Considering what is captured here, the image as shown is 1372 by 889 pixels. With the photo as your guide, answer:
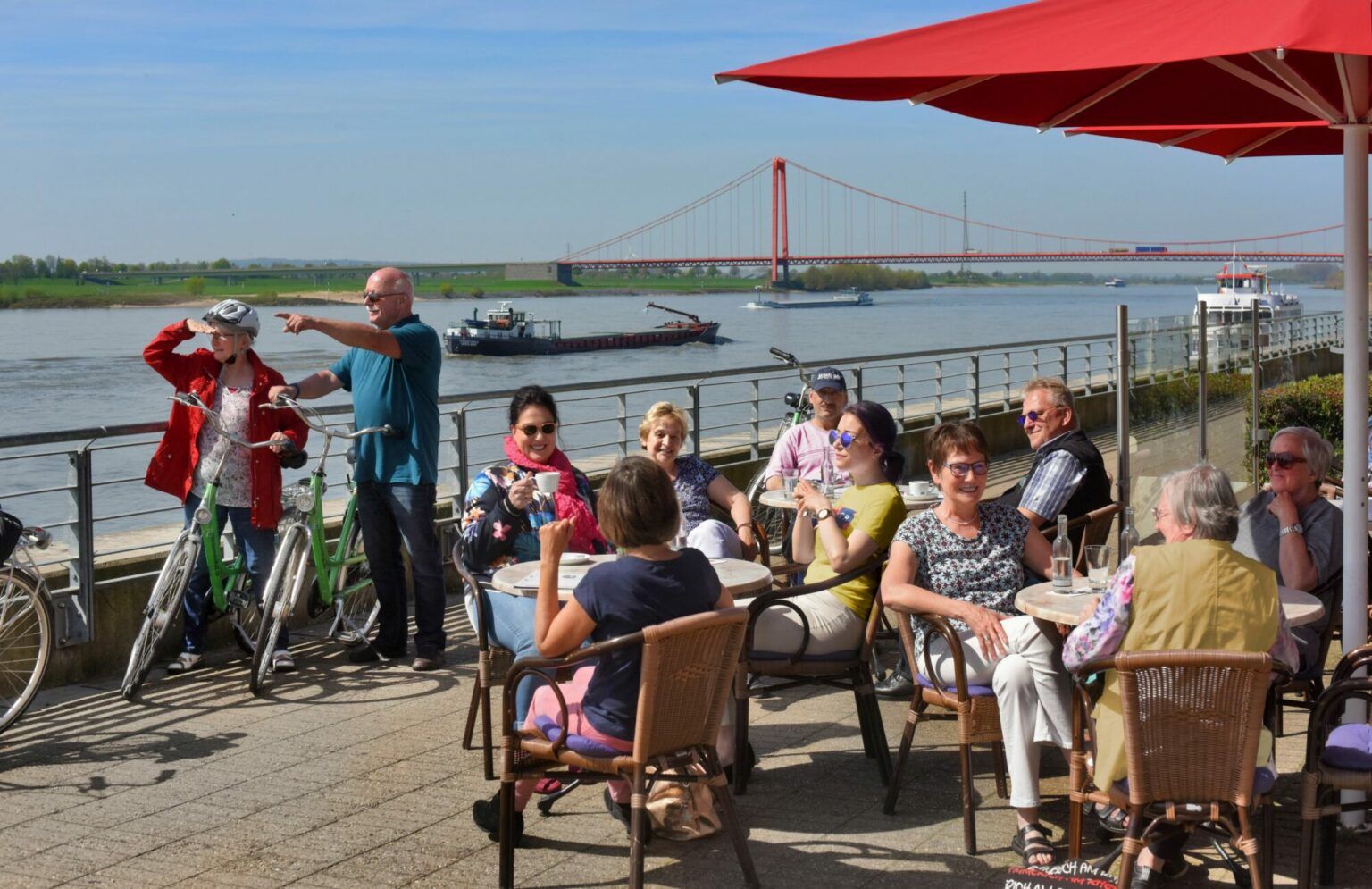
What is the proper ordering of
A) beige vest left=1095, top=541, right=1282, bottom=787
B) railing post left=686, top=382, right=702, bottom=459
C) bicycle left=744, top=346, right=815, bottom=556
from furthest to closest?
railing post left=686, top=382, right=702, bottom=459 → bicycle left=744, top=346, right=815, bottom=556 → beige vest left=1095, top=541, right=1282, bottom=787

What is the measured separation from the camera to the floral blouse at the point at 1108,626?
9.15 ft

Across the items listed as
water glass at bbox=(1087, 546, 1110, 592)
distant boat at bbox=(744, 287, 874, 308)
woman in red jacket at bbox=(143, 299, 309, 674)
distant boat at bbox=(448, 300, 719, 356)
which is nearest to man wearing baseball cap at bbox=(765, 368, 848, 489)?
woman in red jacket at bbox=(143, 299, 309, 674)

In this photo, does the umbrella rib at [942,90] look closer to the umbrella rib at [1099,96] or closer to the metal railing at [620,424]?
the umbrella rib at [1099,96]

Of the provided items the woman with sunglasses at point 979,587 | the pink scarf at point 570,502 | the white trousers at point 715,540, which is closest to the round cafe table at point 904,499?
the white trousers at point 715,540

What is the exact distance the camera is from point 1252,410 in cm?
681

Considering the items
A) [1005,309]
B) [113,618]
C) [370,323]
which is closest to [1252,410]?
[370,323]

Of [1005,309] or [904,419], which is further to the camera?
[1005,309]

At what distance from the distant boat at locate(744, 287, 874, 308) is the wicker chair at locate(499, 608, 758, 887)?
3199 inches

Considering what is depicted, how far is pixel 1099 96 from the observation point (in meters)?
3.97

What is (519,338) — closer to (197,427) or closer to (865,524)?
(197,427)

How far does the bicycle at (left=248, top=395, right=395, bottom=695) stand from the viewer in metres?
4.85

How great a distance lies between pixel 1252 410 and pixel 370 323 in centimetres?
397

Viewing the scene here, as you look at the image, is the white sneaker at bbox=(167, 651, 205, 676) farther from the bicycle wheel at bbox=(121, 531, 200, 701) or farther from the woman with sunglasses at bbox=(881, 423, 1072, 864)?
the woman with sunglasses at bbox=(881, 423, 1072, 864)

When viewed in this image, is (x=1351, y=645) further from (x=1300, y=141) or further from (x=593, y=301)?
(x=593, y=301)
